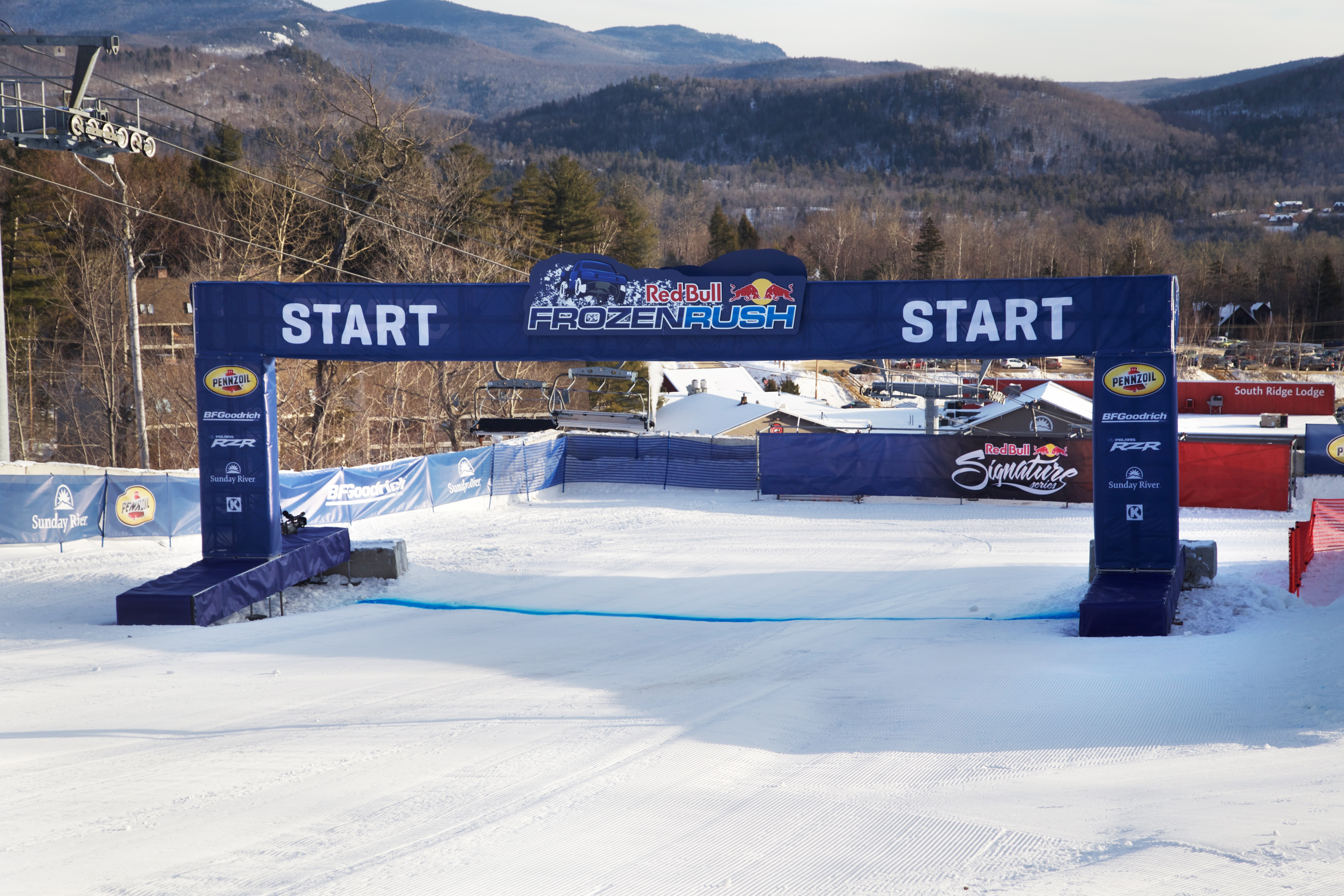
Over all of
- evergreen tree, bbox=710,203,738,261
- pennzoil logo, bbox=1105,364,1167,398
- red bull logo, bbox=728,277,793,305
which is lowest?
pennzoil logo, bbox=1105,364,1167,398

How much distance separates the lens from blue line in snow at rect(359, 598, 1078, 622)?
13.4 m

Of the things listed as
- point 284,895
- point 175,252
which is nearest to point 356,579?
point 284,895

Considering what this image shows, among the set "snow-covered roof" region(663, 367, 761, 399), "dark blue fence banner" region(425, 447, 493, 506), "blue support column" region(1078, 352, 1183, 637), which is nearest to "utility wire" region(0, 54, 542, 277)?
"dark blue fence banner" region(425, 447, 493, 506)

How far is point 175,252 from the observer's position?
57.5 metres

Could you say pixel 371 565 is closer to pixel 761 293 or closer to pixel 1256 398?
pixel 761 293

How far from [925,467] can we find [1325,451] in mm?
10609

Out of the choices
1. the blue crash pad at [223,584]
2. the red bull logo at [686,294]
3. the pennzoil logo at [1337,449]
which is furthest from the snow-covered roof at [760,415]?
the red bull logo at [686,294]

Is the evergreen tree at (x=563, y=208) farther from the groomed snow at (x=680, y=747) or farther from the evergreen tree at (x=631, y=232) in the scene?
the groomed snow at (x=680, y=747)

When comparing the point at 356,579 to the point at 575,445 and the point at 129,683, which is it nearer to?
the point at 129,683

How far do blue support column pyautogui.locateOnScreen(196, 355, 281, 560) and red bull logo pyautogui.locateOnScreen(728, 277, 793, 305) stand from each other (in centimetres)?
728

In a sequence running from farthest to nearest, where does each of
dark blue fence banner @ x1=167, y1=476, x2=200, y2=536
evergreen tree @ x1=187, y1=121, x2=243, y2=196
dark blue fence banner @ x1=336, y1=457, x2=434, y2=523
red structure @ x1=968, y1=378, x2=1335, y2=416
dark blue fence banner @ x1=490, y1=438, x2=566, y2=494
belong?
1. evergreen tree @ x1=187, y1=121, x2=243, y2=196
2. red structure @ x1=968, y1=378, x2=1335, y2=416
3. dark blue fence banner @ x1=490, y1=438, x2=566, y2=494
4. dark blue fence banner @ x1=336, y1=457, x2=434, y2=523
5. dark blue fence banner @ x1=167, y1=476, x2=200, y2=536

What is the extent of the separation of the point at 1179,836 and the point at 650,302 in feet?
36.2

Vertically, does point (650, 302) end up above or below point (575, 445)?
above
